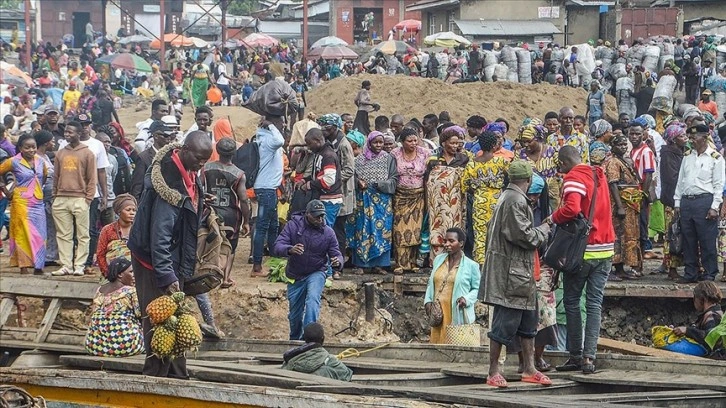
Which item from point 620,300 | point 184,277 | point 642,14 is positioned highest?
point 642,14

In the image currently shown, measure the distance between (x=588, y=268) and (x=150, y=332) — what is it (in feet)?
10.6

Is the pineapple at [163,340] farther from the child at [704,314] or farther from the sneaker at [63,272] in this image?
the sneaker at [63,272]

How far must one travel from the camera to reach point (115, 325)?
1027 cm

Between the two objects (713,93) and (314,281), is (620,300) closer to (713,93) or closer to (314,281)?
(314,281)

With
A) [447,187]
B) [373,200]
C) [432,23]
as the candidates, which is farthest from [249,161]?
[432,23]

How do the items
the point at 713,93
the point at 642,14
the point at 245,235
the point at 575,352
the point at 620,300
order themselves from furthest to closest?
1. the point at 642,14
2. the point at 713,93
3. the point at 245,235
4. the point at 620,300
5. the point at 575,352

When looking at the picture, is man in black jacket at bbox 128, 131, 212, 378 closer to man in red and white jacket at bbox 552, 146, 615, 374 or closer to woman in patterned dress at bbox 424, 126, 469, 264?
man in red and white jacket at bbox 552, 146, 615, 374

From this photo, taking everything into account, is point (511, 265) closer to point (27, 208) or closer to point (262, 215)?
point (262, 215)

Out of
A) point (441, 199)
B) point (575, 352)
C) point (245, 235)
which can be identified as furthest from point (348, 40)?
point (575, 352)

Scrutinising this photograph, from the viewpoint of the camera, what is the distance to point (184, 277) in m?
9.34

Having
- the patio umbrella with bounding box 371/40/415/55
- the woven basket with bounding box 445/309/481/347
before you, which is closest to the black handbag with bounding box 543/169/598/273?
the woven basket with bounding box 445/309/481/347

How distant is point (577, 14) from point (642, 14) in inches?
96.4

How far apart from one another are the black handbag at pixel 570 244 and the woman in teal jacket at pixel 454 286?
209 centimetres

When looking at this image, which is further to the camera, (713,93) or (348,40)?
(348,40)
